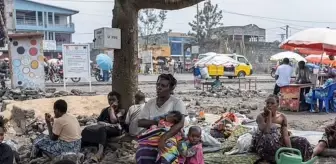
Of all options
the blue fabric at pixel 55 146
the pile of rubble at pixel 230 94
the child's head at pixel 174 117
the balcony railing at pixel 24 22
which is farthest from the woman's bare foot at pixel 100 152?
the balcony railing at pixel 24 22

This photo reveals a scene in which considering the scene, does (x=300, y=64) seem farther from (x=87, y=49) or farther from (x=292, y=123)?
(x=87, y=49)

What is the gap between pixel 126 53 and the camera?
656 cm

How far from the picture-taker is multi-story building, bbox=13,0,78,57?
4778cm

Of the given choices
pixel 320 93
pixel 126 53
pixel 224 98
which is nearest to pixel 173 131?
pixel 126 53

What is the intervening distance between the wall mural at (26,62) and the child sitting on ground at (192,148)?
10.3 metres

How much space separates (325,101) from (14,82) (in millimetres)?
9755

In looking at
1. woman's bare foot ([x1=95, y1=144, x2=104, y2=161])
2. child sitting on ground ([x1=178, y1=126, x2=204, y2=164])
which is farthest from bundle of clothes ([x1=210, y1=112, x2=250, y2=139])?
child sitting on ground ([x1=178, y1=126, x2=204, y2=164])

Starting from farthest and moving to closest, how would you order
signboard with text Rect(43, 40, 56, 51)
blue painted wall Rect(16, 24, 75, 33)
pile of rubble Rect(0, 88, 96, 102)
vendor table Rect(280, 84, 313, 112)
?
blue painted wall Rect(16, 24, 75, 33) → signboard with text Rect(43, 40, 56, 51) → pile of rubble Rect(0, 88, 96, 102) → vendor table Rect(280, 84, 313, 112)

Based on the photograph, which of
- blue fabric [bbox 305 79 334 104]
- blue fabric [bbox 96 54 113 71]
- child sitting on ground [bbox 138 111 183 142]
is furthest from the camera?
blue fabric [bbox 96 54 113 71]

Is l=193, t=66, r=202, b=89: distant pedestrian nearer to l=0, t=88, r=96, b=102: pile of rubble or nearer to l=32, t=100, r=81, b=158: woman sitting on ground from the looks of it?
l=0, t=88, r=96, b=102: pile of rubble

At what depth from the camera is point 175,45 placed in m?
52.5

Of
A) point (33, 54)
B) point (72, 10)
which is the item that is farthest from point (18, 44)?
point (72, 10)

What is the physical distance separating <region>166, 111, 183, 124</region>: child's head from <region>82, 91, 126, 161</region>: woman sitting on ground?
1819mm

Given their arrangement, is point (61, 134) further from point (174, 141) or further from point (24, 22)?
point (24, 22)
